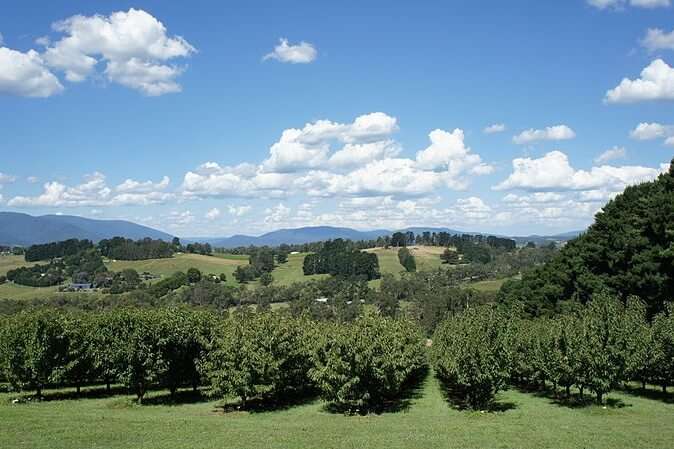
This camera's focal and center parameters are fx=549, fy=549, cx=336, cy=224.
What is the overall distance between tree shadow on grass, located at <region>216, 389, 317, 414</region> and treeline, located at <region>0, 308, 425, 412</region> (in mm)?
271

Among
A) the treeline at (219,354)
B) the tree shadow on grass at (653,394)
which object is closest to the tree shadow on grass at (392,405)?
the treeline at (219,354)

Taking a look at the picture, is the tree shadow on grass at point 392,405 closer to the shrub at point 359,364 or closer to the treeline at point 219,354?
the shrub at point 359,364

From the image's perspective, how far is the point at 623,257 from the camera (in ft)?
209

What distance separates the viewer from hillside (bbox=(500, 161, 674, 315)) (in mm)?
57812

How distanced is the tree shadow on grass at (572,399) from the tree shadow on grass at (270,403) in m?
20.4

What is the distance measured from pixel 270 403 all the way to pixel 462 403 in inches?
633

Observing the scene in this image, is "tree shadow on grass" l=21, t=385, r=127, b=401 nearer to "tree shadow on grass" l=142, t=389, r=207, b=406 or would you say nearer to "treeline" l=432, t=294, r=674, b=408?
"tree shadow on grass" l=142, t=389, r=207, b=406

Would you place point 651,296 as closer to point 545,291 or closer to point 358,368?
point 545,291

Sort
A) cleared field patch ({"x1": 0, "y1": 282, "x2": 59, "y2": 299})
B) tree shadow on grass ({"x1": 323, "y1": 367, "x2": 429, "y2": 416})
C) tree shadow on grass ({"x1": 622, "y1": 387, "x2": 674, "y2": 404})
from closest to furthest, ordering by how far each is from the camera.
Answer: tree shadow on grass ({"x1": 323, "y1": 367, "x2": 429, "y2": 416}) < tree shadow on grass ({"x1": 622, "y1": 387, "x2": 674, "y2": 404}) < cleared field patch ({"x1": 0, "y1": 282, "x2": 59, "y2": 299})

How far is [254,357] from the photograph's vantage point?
42188mm

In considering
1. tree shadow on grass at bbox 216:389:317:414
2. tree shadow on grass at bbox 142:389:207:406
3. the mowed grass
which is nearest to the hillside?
the mowed grass

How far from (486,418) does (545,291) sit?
44.6 metres

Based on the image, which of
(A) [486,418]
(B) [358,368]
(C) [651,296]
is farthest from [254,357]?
(C) [651,296]

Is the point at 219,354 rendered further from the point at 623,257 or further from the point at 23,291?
the point at 23,291
